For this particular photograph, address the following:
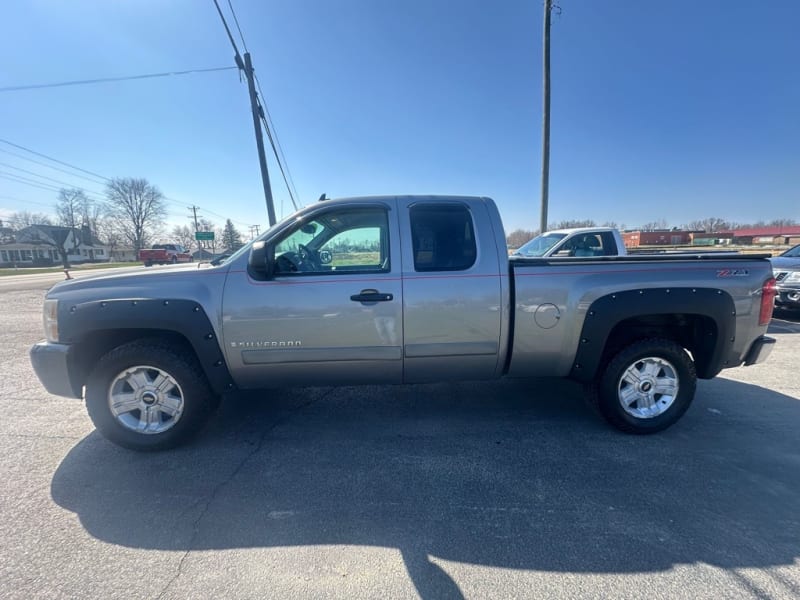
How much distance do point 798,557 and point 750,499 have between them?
18.5 inches

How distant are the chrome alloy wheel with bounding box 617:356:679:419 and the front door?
79.4 inches

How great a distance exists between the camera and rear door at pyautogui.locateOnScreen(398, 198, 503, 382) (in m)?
2.85

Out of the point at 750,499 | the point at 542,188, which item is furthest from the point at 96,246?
the point at 750,499

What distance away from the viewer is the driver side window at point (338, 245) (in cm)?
292

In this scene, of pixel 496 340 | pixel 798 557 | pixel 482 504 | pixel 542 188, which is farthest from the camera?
pixel 542 188

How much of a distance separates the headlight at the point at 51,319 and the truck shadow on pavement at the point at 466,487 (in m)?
0.99

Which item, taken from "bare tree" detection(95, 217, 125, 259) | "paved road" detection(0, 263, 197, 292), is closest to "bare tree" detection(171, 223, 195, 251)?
"bare tree" detection(95, 217, 125, 259)

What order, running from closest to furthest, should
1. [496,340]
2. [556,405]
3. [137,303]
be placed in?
1. [137,303]
2. [496,340]
3. [556,405]

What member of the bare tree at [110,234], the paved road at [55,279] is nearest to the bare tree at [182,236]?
the bare tree at [110,234]

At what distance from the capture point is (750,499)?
7.67 ft

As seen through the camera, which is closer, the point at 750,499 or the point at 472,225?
the point at 750,499

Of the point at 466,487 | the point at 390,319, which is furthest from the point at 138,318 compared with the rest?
the point at 466,487

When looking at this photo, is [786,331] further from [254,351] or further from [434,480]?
[254,351]

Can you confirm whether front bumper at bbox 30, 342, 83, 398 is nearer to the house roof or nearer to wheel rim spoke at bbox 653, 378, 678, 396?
wheel rim spoke at bbox 653, 378, 678, 396
